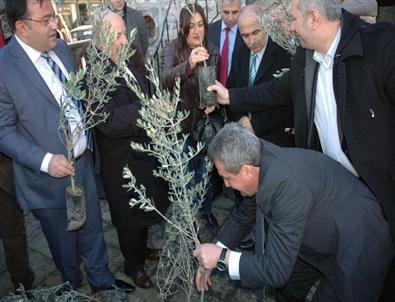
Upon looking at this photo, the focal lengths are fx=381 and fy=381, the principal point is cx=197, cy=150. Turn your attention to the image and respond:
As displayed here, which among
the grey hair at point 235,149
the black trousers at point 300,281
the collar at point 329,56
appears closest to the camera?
the grey hair at point 235,149

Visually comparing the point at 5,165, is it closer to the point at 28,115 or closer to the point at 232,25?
the point at 28,115

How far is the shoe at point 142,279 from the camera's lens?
3711 millimetres

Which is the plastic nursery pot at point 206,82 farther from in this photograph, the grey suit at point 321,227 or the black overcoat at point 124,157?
the grey suit at point 321,227

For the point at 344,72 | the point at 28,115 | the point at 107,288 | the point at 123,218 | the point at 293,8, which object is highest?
the point at 293,8

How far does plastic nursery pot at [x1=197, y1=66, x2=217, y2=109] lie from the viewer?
2924 millimetres

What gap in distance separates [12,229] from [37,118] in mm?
1227

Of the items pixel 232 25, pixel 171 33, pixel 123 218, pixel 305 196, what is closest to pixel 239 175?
pixel 305 196

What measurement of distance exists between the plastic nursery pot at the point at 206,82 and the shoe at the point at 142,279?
5.97 ft

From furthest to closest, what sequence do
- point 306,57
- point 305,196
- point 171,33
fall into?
point 171,33
point 306,57
point 305,196

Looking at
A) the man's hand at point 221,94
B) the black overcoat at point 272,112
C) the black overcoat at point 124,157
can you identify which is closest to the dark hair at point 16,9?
the black overcoat at point 124,157

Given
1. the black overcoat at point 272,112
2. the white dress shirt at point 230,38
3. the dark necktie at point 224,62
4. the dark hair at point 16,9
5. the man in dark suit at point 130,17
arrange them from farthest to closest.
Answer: the man in dark suit at point 130,17, the white dress shirt at point 230,38, the dark necktie at point 224,62, the black overcoat at point 272,112, the dark hair at point 16,9

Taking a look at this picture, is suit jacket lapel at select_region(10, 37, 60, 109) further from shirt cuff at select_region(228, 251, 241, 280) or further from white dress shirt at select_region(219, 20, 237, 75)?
white dress shirt at select_region(219, 20, 237, 75)

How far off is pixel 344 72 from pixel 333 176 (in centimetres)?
67

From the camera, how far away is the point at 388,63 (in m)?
2.32
